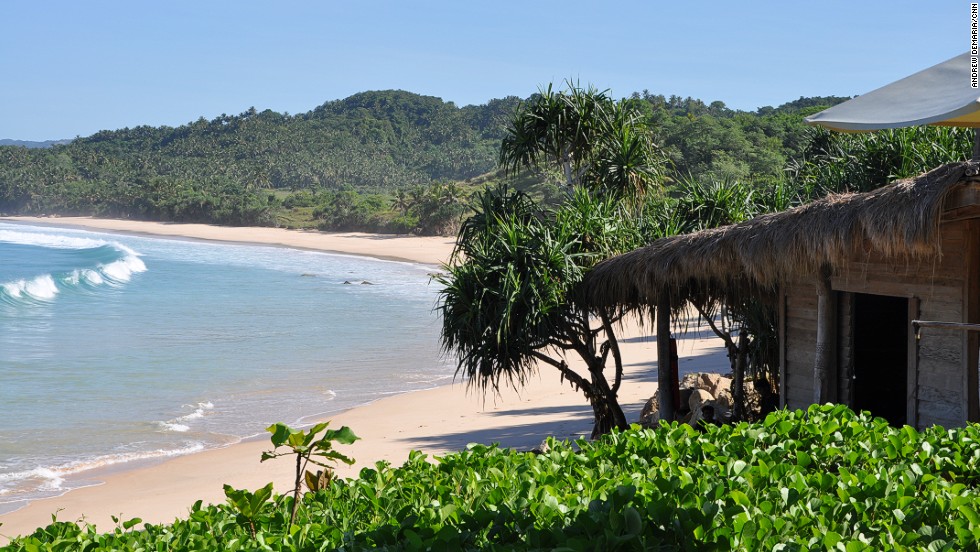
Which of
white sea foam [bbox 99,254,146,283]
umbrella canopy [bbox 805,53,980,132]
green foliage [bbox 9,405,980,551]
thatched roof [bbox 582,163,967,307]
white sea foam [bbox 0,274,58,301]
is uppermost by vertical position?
umbrella canopy [bbox 805,53,980,132]

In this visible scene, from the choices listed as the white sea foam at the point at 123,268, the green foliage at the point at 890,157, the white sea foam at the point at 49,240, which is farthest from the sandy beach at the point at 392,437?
the white sea foam at the point at 49,240

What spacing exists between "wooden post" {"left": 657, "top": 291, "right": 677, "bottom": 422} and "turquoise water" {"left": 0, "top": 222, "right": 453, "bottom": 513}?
5.28 m

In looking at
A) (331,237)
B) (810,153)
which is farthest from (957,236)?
(331,237)

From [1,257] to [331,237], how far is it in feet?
54.4

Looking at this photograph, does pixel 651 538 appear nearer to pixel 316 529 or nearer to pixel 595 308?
pixel 316 529

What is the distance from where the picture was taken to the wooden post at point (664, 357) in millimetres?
8820

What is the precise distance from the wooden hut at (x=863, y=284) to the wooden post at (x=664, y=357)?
0.05 m

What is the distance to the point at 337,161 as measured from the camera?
94312 millimetres

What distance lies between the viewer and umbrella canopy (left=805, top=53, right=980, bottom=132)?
513cm

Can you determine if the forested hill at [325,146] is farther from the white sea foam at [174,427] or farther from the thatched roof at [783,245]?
the thatched roof at [783,245]

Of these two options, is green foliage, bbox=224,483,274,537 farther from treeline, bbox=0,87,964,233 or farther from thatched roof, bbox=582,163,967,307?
treeline, bbox=0,87,964,233

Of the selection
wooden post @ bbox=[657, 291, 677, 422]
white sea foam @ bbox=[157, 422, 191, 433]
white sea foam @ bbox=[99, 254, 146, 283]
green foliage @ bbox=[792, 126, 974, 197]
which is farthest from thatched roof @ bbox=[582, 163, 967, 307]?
Answer: white sea foam @ bbox=[99, 254, 146, 283]

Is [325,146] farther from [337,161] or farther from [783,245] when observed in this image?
[783,245]

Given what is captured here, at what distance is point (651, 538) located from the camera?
94.5 inches
